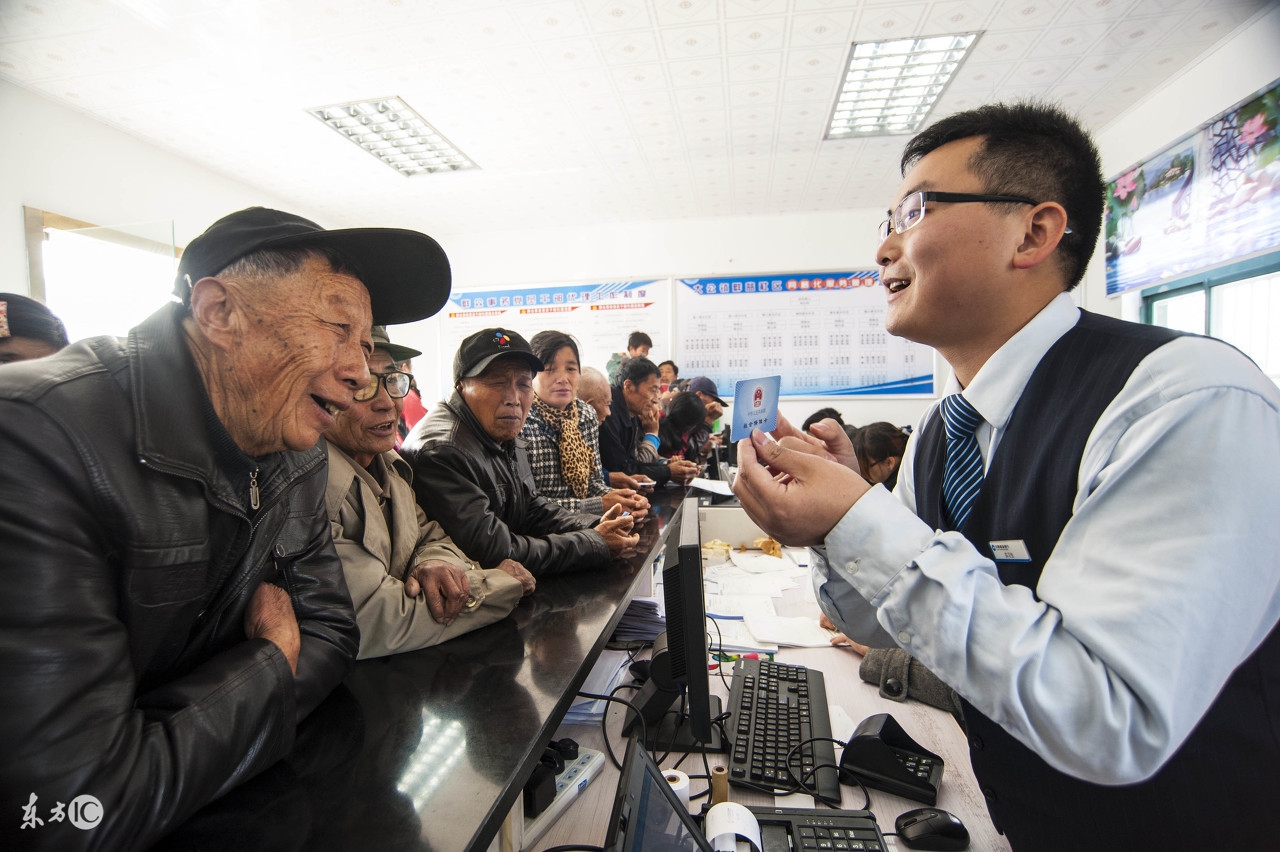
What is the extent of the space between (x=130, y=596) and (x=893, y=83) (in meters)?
4.43

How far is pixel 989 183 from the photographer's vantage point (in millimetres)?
915

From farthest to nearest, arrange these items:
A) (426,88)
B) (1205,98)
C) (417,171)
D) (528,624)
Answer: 1. (417,171)
2. (426,88)
3. (1205,98)
4. (528,624)

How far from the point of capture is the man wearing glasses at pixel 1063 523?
23.4 inches

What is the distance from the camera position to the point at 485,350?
1.95m

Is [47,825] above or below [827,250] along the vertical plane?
below

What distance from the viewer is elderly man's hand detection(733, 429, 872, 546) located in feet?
2.47

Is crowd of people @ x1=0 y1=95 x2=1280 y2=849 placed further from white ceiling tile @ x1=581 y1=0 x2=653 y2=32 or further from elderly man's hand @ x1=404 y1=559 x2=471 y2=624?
white ceiling tile @ x1=581 y1=0 x2=653 y2=32

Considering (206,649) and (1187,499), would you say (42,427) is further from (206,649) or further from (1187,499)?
(1187,499)

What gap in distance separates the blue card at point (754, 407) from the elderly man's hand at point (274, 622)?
995 mm

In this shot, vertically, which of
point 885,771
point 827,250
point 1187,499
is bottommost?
point 885,771

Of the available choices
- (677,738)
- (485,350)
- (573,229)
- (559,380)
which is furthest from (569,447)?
(573,229)

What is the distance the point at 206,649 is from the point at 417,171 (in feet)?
16.4

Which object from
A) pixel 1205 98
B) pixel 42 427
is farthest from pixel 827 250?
pixel 42 427

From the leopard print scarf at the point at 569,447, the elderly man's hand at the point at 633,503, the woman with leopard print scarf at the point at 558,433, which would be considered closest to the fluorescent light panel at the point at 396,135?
the woman with leopard print scarf at the point at 558,433
